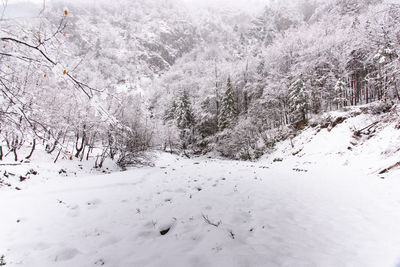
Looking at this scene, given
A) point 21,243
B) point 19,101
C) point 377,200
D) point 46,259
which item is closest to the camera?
point 19,101

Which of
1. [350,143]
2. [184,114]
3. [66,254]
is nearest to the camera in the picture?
[66,254]

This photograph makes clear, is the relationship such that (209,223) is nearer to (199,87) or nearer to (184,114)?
(184,114)

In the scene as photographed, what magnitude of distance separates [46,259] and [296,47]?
116 feet

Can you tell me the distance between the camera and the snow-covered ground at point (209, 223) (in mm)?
2596

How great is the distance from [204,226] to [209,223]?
0.43 feet

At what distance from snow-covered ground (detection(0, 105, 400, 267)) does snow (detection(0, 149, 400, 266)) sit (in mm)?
18

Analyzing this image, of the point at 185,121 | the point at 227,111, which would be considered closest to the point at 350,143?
the point at 227,111

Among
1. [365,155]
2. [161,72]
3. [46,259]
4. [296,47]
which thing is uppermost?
[161,72]

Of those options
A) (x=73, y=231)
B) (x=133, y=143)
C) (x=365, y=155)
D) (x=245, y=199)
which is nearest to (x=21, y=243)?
(x=73, y=231)

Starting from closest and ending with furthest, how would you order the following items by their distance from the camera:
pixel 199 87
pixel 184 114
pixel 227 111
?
1. pixel 227 111
2. pixel 184 114
3. pixel 199 87

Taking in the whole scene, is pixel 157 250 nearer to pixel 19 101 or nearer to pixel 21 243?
pixel 21 243

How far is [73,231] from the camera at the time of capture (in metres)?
3.37

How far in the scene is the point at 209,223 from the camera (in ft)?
11.3

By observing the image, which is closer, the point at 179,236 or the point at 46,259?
the point at 46,259
